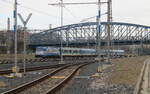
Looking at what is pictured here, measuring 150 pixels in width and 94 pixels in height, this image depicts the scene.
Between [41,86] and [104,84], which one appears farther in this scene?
[104,84]

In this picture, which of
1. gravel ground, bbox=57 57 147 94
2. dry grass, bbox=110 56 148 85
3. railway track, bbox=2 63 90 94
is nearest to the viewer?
railway track, bbox=2 63 90 94

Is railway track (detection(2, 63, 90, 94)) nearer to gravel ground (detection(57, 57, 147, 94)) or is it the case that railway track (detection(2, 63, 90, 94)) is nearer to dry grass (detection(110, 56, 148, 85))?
gravel ground (detection(57, 57, 147, 94))

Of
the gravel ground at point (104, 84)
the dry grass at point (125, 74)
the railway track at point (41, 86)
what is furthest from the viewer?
the dry grass at point (125, 74)

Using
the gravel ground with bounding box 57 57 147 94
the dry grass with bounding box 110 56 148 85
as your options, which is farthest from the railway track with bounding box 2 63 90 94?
the dry grass with bounding box 110 56 148 85

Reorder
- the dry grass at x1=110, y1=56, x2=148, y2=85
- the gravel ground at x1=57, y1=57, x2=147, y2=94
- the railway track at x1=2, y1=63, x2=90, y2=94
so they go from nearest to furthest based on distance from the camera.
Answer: the railway track at x1=2, y1=63, x2=90, y2=94
the gravel ground at x1=57, y1=57, x2=147, y2=94
the dry grass at x1=110, y1=56, x2=148, y2=85

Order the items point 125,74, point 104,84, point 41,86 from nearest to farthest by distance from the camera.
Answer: point 41,86
point 104,84
point 125,74

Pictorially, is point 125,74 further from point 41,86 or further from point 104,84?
point 41,86

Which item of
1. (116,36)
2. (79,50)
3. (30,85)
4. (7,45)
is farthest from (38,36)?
(30,85)

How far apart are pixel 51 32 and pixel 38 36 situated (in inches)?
368

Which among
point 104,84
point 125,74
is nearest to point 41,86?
point 104,84

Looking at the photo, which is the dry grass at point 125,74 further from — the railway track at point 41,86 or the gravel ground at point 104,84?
the railway track at point 41,86

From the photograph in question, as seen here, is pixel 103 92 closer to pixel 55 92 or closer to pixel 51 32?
pixel 55 92

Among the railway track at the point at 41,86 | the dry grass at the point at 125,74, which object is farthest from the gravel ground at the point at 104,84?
the railway track at the point at 41,86

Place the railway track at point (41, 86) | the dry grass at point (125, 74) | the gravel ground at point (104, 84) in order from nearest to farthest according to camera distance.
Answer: the railway track at point (41, 86) → the gravel ground at point (104, 84) → the dry grass at point (125, 74)
